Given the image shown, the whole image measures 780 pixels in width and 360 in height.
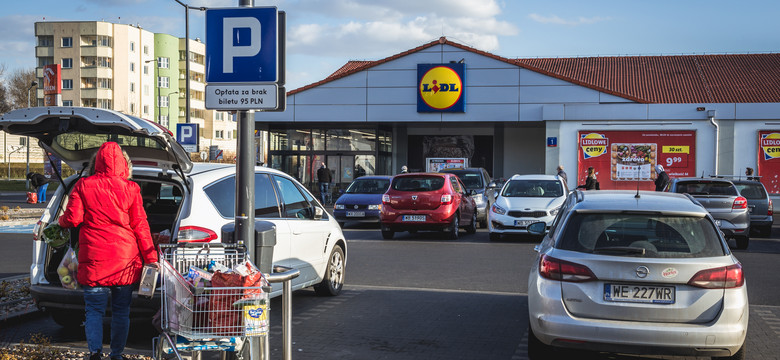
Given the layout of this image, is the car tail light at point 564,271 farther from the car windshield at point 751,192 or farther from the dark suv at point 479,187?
the dark suv at point 479,187

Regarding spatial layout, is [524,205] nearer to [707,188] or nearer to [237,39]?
[707,188]

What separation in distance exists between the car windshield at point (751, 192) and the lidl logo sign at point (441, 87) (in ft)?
50.8

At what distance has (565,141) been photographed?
101 ft

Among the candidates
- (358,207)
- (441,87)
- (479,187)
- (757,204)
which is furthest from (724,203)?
(441,87)

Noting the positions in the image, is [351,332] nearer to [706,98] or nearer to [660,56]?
[706,98]

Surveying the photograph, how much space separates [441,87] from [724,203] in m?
18.0

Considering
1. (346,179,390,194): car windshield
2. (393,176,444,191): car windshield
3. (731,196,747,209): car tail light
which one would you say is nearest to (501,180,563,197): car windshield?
(393,176,444,191): car windshield

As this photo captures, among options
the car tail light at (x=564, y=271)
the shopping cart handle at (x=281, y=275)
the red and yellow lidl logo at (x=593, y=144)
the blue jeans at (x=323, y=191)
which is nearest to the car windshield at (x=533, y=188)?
the car tail light at (x=564, y=271)

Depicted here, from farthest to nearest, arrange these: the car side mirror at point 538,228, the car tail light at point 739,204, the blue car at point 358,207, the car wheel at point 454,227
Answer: the blue car at point 358,207 → the car wheel at point 454,227 → the car tail light at point 739,204 → the car side mirror at point 538,228

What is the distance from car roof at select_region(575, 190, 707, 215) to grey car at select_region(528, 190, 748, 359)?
3 centimetres

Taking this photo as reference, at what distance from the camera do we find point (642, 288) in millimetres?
5586

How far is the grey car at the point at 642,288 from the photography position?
5.52 meters

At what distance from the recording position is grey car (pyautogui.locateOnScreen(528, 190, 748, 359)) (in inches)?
217

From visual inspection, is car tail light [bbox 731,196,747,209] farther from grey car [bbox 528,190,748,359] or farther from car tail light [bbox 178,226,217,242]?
car tail light [bbox 178,226,217,242]
